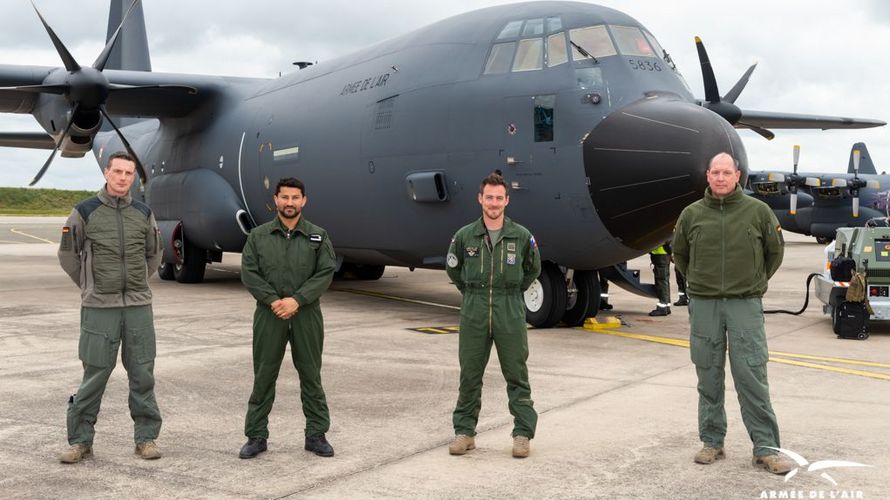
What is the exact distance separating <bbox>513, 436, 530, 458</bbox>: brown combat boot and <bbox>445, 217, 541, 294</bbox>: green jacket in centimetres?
94

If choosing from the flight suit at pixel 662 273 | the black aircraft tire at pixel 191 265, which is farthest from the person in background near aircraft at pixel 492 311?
the black aircraft tire at pixel 191 265

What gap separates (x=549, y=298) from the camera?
10.8 metres

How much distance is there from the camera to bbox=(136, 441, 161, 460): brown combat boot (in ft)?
16.8

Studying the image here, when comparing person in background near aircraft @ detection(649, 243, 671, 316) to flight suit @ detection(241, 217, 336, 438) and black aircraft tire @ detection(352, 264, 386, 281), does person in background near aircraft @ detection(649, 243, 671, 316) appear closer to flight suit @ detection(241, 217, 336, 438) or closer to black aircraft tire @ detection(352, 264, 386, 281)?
black aircraft tire @ detection(352, 264, 386, 281)

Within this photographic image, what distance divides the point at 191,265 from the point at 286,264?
13.6m

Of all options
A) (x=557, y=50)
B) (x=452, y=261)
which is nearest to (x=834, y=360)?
(x=557, y=50)

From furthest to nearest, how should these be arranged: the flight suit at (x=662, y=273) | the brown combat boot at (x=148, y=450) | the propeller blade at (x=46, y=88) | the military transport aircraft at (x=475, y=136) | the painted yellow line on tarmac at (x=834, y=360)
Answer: the propeller blade at (x=46, y=88) → the flight suit at (x=662, y=273) → the military transport aircraft at (x=475, y=136) → the painted yellow line on tarmac at (x=834, y=360) → the brown combat boot at (x=148, y=450)

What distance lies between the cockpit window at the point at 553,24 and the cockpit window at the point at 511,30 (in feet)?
1.44

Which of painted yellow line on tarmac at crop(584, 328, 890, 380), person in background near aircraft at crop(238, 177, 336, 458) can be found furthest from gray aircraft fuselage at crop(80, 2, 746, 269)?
person in background near aircraft at crop(238, 177, 336, 458)

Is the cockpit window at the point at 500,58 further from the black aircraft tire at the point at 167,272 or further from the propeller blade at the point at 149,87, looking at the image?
the black aircraft tire at the point at 167,272

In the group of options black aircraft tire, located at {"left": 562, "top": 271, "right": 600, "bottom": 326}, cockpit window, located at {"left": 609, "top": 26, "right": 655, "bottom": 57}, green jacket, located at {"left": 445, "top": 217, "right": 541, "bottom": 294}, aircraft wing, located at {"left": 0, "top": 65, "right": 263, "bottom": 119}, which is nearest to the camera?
green jacket, located at {"left": 445, "top": 217, "right": 541, "bottom": 294}

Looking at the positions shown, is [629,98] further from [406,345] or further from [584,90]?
[406,345]

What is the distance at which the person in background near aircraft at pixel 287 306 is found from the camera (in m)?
5.30

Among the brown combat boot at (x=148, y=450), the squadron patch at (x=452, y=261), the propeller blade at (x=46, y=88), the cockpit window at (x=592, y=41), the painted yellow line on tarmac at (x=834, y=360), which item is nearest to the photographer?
the brown combat boot at (x=148, y=450)
